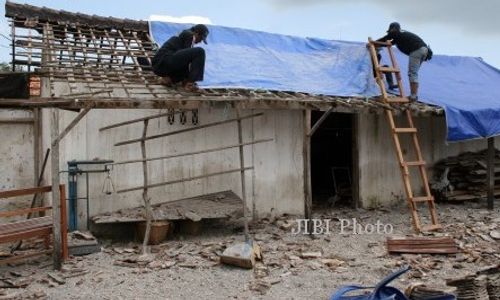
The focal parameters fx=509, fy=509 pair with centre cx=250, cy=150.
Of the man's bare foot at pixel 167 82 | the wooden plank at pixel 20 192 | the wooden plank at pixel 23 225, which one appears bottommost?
the wooden plank at pixel 23 225

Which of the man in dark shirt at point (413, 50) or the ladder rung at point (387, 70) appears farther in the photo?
the man in dark shirt at point (413, 50)

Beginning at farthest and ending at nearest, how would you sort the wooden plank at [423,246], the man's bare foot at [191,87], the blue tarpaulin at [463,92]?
the blue tarpaulin at [463,92] < the man's bare foot at [191,87] < the wooden plank at [423,246]

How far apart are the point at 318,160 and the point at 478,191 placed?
462cm

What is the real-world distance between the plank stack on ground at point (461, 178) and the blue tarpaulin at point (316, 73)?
132 centimetres

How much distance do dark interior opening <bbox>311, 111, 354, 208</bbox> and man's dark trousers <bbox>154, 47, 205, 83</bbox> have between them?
170 inches

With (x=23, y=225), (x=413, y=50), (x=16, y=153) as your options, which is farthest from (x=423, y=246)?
(x=16, y=153)

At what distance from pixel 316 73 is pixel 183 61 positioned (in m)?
3.60

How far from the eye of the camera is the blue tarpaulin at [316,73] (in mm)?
10258

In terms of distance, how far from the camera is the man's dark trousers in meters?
8.53

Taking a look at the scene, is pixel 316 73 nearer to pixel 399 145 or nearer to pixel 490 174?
pixel 399 145

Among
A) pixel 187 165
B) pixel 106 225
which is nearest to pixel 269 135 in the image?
pixel 187 165

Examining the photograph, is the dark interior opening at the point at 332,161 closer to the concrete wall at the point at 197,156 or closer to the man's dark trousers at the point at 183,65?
the concrete wall at the point at 197,156

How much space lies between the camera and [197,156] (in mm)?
9289

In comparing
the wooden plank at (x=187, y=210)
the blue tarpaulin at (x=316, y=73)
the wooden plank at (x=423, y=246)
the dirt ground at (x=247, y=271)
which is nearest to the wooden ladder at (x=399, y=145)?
the dirt ground at (x=247, y=271)
